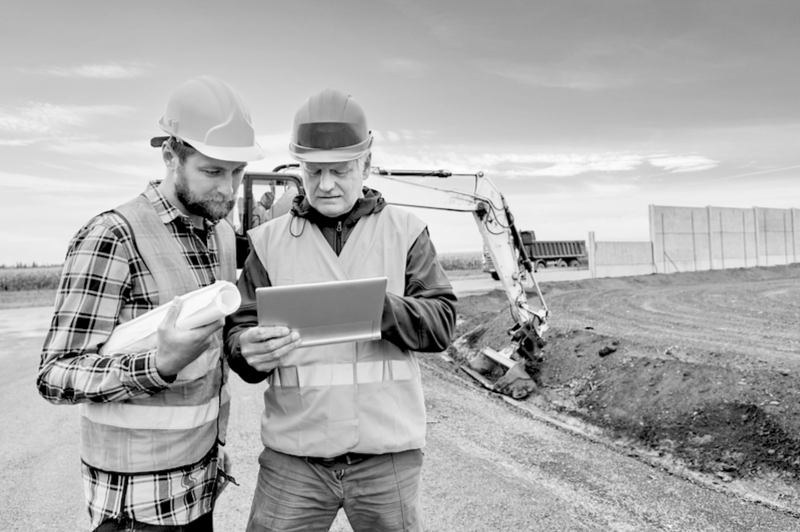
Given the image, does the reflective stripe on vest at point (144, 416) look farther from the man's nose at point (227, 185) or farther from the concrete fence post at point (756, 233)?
the concrete fence post at point (756, 233)

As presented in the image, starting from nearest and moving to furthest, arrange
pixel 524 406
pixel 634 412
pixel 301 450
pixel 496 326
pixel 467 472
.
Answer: pixel 301 450 < pixel 467 472 < pixel 634 412 < pixel 524 406 < pixel 496 326

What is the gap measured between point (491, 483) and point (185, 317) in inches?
142

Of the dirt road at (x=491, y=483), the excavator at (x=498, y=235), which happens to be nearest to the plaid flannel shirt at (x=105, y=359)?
the dirt road at (x=491, y=483)

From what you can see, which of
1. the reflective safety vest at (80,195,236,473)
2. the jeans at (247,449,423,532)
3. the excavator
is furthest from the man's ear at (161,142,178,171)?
the excavator

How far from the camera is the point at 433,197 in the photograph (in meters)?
8.73

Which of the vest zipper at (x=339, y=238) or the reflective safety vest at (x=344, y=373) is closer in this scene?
the reflective safety vest at (x=344, y=373)

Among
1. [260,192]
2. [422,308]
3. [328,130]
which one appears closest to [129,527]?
[422,308]

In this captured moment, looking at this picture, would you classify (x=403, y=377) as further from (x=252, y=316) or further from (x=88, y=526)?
(x=88, y=526)

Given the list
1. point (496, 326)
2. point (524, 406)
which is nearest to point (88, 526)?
point (524, 406)

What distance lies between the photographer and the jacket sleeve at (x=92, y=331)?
5.37 feet

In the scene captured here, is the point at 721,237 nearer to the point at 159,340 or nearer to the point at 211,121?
the point at 211,121

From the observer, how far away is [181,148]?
1.93 m

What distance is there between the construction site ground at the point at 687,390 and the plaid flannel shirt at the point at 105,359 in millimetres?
4703

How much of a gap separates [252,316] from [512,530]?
266 cm
